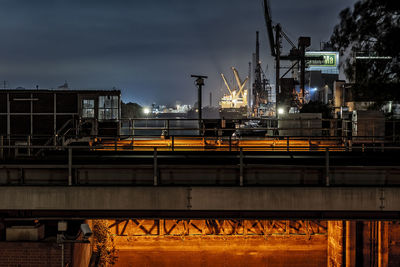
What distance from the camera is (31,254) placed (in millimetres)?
10383

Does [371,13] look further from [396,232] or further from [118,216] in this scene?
[118,216]

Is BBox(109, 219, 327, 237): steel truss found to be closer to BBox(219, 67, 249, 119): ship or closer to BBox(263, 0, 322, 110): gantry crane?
BBox(263, 0, 322, 110): gantry crane

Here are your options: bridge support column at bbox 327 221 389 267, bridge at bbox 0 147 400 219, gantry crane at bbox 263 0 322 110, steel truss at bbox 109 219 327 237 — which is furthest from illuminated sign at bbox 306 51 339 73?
bridge at bbox 0 147 400 219

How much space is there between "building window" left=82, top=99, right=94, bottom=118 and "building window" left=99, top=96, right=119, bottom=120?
27.4 inches

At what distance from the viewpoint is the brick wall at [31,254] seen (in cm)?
1035

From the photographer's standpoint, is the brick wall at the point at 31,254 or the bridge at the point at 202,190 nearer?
the bridge at the point at 202,190

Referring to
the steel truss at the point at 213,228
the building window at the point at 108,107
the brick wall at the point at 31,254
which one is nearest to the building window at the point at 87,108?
the building window at the point at 108,107

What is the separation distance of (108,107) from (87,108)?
1548 millimetres

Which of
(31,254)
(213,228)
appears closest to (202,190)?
(31,254)

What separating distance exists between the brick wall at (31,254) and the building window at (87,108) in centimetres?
1880

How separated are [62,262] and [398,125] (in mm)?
21387

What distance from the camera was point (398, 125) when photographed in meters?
24.5

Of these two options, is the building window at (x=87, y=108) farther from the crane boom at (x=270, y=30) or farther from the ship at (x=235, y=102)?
the ship at (x=235, y=102)

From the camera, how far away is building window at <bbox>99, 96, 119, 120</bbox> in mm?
28250
